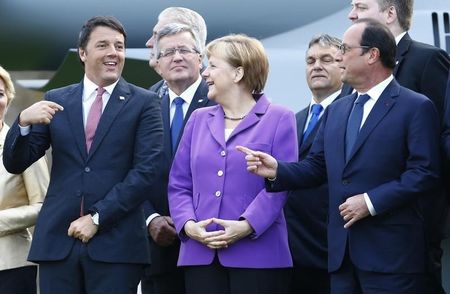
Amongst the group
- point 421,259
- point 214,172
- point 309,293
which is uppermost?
point 214,172

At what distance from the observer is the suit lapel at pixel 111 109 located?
16.5ft

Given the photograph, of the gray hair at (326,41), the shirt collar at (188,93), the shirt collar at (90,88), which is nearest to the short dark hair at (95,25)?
the shirt collar at (90,88)

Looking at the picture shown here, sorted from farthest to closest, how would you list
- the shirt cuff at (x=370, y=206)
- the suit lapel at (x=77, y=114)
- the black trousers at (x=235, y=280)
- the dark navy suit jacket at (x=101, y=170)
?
the suit lapel at (x=77, y=114) < the dark navy suit jacket at (x=101, y=170) < the black trousers at (x=235, y=280) < the shirt cuff at (x=370, y=206)

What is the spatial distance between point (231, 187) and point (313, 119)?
1011mm

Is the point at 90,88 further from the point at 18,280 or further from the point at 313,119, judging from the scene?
the point at 313,119

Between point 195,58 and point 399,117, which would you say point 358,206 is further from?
point 195,58

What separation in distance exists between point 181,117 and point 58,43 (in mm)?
2654

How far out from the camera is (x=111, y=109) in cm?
513

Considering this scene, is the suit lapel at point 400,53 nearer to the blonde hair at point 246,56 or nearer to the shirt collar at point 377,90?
the shirt collar at point 377,90

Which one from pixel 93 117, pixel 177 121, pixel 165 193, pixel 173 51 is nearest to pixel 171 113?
pixel 177 121

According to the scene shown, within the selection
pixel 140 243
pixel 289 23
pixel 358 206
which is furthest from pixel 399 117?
pixel 289 23

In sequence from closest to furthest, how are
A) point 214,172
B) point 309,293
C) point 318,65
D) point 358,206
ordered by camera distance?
point 358,206 → point 214,172 → point 309,293 → point 318,65

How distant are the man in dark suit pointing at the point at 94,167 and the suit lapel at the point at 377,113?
975 mm

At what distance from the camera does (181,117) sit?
5.70 metres
